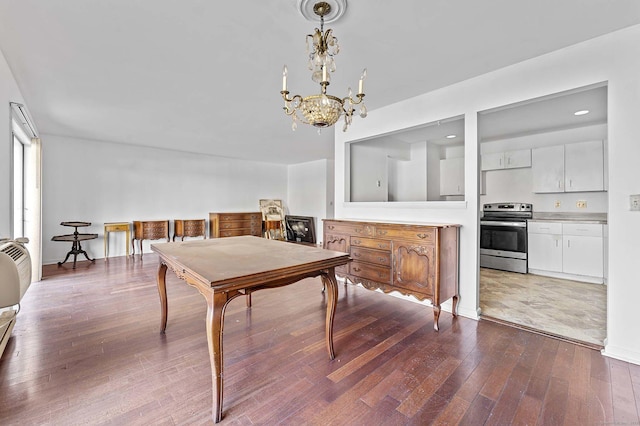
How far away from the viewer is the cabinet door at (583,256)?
12.7 ft

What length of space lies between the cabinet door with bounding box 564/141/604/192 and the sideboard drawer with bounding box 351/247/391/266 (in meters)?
3.57

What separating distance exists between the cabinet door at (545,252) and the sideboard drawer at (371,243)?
307 centimetres

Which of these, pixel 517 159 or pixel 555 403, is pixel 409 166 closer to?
pixel 517 159

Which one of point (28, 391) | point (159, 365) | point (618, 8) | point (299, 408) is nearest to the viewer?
point (299, 408)

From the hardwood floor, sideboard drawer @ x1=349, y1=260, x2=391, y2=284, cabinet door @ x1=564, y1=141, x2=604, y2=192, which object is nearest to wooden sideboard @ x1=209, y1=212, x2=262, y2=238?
the hardwood floor

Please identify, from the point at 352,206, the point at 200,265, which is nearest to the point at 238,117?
the point at 352,206

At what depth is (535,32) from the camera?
81.0 inches

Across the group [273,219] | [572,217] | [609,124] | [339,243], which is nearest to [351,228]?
[339,243]

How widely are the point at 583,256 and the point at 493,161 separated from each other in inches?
78.0

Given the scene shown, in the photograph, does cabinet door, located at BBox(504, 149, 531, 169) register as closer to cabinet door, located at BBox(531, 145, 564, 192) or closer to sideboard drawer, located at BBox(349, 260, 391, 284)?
cabinet door, located at BBox(531, 145, 564, 192)

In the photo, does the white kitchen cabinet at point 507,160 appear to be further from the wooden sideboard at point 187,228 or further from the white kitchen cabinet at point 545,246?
the wooden sideboard at point 187,228

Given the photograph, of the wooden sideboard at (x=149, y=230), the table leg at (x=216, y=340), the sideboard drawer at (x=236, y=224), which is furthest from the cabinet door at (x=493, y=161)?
the wooden sideboard at (x=149, y=230)

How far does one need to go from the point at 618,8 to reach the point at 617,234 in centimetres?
153

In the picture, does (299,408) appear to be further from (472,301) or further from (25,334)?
(25,334)
